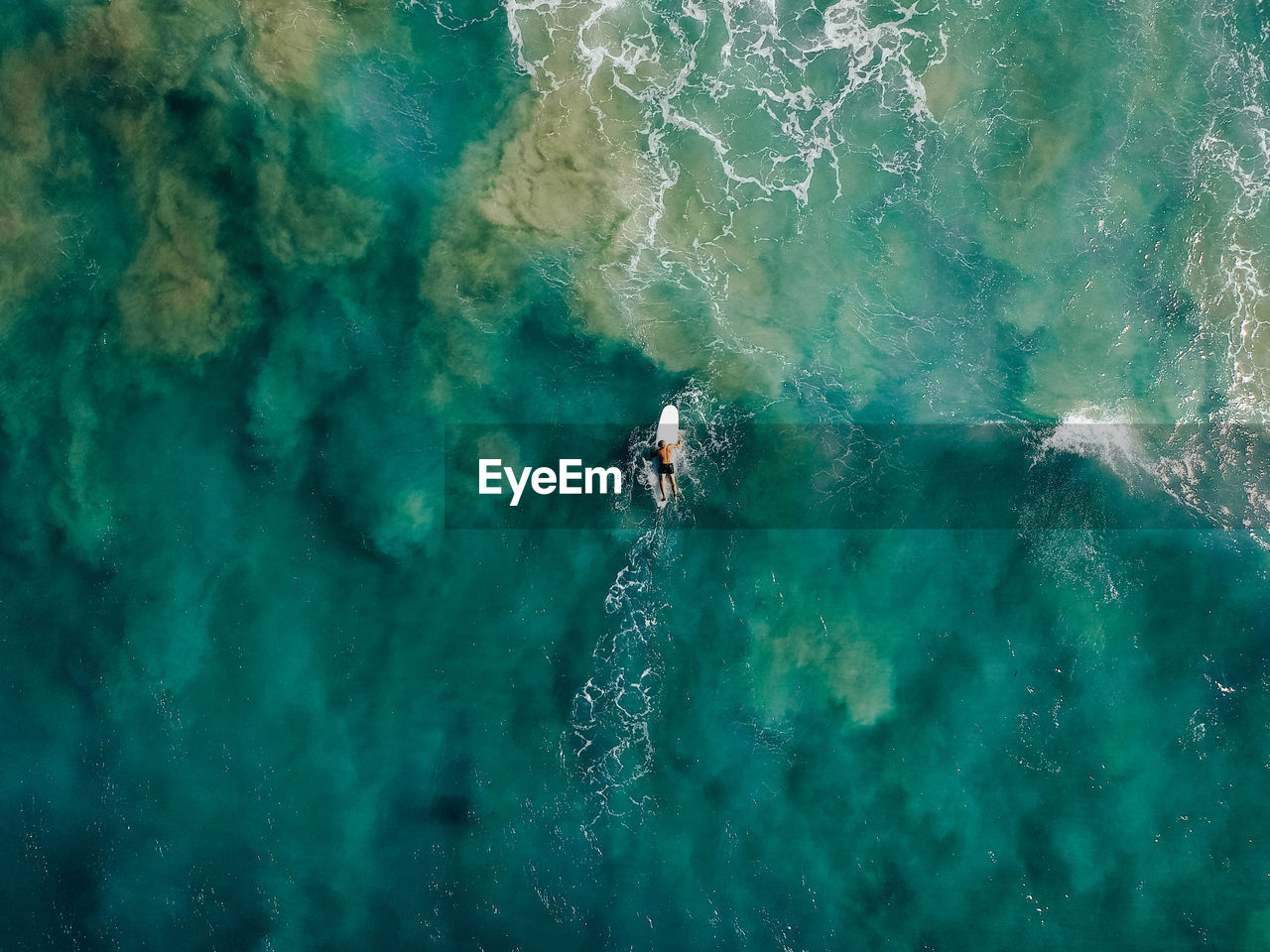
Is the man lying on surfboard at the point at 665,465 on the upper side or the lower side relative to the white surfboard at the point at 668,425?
lower

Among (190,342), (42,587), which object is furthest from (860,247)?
(42,587)

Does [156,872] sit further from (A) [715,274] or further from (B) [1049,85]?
(B) [1049,85]

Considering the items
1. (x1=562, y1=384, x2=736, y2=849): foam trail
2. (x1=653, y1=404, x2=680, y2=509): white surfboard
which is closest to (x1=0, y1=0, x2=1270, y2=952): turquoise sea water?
(x1=562, y1=384, x2=736, y2=849): foam trail

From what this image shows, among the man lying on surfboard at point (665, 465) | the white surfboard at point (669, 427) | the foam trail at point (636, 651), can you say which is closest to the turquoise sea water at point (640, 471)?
the foam trail at point (636, 651)

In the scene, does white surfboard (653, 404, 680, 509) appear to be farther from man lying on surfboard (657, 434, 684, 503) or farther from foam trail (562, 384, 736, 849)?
foam trail (562, 384, 736, 849)
